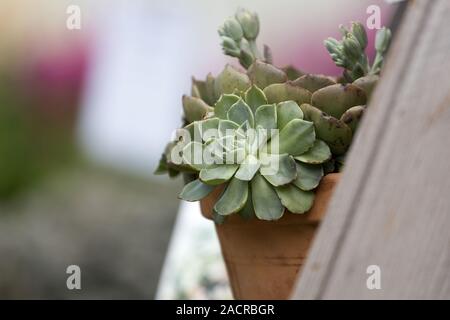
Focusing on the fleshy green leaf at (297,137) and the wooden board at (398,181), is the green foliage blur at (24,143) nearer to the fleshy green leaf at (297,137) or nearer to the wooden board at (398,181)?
the fleshy green leaf at (297,137)

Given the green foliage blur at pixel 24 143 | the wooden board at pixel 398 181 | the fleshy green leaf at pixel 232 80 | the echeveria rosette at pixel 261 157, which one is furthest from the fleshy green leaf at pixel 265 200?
the green foliage blur at pixel 24 143

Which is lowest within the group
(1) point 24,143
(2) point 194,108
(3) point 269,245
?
(1) point 24,143

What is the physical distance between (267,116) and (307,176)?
0.07m

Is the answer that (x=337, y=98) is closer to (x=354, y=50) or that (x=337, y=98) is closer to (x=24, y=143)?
(x=354, y=50)

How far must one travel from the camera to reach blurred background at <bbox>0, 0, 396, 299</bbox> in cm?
270

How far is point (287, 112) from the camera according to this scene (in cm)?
68

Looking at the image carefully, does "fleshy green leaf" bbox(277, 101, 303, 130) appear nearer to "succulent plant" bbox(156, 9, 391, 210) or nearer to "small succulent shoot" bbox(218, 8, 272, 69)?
"succulent plant" bbox(156, 9, 391, 210)

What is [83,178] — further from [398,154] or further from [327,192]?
[398,154]

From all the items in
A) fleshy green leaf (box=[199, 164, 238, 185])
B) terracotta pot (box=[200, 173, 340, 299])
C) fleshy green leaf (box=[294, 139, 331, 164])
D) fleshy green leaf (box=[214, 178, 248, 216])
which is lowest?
terracotta pot (box=[200, 173, 340, 299])

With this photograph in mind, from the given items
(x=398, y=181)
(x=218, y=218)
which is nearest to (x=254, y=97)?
(x=218, y=218)

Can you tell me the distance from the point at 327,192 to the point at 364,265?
285mm

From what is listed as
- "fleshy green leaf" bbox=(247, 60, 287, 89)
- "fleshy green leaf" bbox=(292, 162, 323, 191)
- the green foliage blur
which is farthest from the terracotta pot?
the green foliage blur
